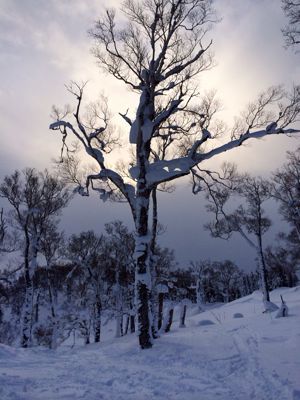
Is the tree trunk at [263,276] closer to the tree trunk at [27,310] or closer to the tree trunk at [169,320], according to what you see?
the tree trunk at [169,320]

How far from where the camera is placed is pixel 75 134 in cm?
1084

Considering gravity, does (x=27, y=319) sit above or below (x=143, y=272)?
below

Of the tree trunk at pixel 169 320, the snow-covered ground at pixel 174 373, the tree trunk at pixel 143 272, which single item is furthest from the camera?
the tree trunk at pixel 169 320

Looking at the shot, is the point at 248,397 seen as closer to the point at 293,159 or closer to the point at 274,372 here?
the point at 274,372

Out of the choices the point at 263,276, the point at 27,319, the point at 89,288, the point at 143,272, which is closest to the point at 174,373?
the point at 143,272

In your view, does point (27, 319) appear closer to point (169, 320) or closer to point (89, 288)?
point (169, 320)

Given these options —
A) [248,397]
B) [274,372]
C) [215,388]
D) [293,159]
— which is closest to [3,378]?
[215,388]

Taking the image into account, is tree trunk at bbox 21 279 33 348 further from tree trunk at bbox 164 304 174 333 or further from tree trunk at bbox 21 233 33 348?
tree trunk at bbox 164 304 174 333

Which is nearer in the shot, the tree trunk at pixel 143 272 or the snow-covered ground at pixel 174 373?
the snow-covered ground at pixel 174 373

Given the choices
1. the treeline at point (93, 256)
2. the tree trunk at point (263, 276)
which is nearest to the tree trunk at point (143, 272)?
the treeline at point (93, 256)

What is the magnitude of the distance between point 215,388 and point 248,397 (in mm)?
602

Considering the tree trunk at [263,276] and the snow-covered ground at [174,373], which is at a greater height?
the tree trunk at [263,276]

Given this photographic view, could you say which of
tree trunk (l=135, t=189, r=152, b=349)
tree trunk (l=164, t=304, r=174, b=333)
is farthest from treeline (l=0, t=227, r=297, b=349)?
tree trunk (l=135, t=189, r=152, b=349)

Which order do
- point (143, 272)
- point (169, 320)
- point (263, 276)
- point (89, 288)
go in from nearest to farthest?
1. point (143, 272)
2. point (169, 320)
3. point (263, 276)
4. point (89, 288)
